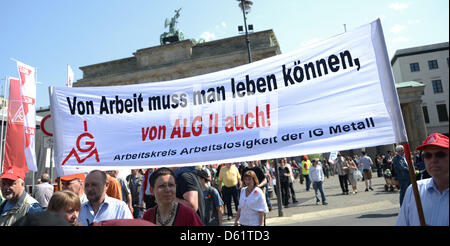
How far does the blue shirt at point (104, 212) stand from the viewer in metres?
3.05

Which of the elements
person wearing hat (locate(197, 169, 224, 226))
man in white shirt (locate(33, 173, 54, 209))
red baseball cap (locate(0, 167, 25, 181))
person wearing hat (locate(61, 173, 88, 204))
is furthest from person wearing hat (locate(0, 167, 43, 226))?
man in white shirt (locate(33, 173, 54, 209))

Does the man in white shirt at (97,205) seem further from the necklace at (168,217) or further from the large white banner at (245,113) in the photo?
the necklace at (168,217)

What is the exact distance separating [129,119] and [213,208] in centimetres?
326

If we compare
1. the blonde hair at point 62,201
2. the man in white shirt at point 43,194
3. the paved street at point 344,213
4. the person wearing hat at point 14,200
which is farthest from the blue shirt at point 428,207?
the man in white shirt at point 43,194

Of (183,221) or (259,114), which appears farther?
(259,114)

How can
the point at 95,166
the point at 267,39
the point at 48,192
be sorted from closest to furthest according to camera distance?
the point at 95,166 < the point at 48,192 < the point at 267,39

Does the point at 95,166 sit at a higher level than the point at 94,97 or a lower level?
lower

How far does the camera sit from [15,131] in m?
7.43

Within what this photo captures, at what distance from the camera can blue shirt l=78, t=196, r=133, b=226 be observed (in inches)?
120

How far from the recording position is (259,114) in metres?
3.02

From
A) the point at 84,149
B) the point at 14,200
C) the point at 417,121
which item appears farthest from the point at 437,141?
the point at 417,121

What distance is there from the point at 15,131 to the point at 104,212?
578 centimetres
